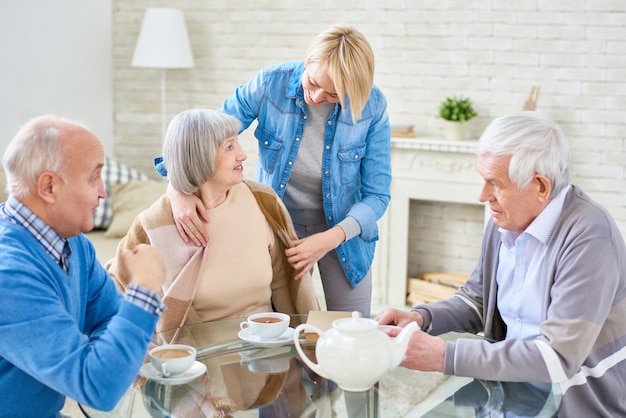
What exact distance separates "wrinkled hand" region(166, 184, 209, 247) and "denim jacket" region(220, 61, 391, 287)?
376mm

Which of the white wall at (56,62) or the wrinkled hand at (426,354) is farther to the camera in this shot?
the white wall at (56,62)

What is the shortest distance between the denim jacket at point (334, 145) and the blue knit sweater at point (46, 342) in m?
1.12

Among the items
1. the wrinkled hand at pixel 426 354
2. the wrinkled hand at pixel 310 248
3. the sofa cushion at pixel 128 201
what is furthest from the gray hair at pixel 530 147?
the sofa cushion at pixel 128 201

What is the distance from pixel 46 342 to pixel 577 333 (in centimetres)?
105

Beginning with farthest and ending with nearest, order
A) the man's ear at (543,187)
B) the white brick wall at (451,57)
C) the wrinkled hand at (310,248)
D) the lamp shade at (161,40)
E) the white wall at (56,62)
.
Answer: the lamp shade at (161,40) → the white wall at (56,62) → the white brick wall at (451,57) → the wrinkled hand at (310,248) → the man's ear at (543,187)

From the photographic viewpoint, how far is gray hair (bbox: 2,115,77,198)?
145 centimetres

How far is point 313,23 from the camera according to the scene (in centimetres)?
467

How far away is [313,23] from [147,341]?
3475 mm

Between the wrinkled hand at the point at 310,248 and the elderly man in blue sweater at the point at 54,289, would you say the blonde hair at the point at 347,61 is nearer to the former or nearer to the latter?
the wrinkled hand at the point at 310,248

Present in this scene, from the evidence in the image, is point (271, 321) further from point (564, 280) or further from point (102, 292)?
point (564, 280)

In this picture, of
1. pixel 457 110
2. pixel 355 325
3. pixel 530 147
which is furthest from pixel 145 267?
pixel 457 110

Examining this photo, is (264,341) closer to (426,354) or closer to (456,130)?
(426,354)

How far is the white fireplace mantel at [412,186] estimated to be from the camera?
14.0 ft

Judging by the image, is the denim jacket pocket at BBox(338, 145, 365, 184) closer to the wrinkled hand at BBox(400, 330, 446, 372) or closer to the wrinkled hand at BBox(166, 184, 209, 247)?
the wrinkled hand at BBox(166, 184, 209, 247)
